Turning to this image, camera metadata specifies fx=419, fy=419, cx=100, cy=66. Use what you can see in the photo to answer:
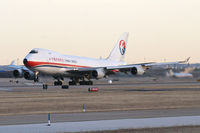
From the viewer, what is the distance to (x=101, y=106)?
1345 inches

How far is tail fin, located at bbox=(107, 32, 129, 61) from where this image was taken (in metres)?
82.9

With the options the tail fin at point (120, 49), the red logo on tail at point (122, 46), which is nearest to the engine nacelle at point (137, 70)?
the tail fin at point (120, 49)

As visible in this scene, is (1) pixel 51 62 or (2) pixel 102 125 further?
(1) pixel 51 62

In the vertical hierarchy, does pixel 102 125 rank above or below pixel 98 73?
below

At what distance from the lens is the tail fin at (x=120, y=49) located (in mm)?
82875

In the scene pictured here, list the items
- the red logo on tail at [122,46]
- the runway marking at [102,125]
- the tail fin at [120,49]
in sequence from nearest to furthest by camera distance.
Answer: the runway marking at [102,125]
the tail fin at [120,49]
the red logo on tail at [122,46]

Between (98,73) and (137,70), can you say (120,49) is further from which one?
(98,73)

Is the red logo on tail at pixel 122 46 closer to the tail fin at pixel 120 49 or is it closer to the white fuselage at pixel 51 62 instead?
the tail fin at pixel 120 49

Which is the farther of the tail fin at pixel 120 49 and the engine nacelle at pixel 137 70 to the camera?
the tail fin at pixel 120 49

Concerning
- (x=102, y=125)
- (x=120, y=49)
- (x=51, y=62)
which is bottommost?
(x=102, y=125)

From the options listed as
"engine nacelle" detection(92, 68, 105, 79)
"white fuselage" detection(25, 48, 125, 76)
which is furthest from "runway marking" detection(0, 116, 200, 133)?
"engine nacelle" detection(92, 68, 105, 79)

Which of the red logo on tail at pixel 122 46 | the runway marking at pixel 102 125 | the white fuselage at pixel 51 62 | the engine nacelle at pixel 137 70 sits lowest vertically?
the runway marking at pixel 102 125

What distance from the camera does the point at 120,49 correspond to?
277 feet

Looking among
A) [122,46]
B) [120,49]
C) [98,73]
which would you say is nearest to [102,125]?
[98,73]
